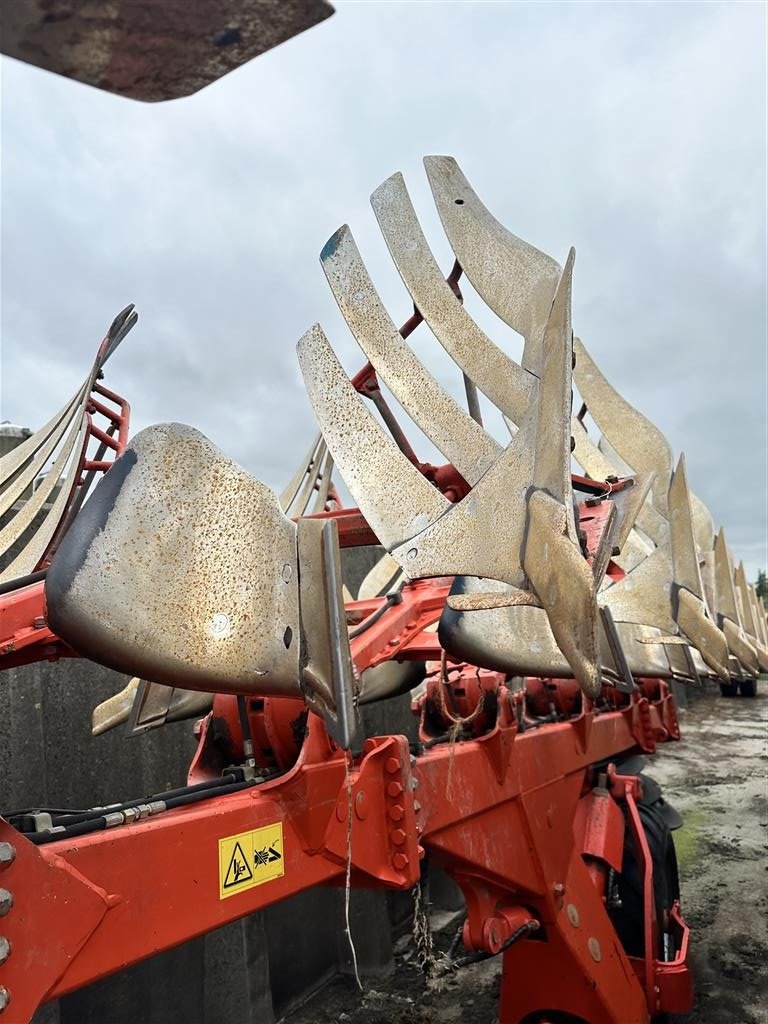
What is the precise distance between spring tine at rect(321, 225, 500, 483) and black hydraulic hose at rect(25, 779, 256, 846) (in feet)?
3.42

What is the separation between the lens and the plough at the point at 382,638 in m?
1.34

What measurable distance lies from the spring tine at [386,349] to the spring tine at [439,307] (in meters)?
0.13

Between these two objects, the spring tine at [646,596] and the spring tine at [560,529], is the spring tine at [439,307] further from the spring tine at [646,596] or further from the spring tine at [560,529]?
the spring tine at [646,596]

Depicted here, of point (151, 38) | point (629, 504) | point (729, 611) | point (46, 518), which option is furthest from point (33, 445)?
point (729, 611)

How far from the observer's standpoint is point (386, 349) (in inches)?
84.8

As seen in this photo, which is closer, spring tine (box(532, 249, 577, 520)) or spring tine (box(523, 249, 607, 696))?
spring tine (box(523, 249, 607, 696))

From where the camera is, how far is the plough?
1.34 m

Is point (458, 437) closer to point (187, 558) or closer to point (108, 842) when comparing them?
A: point (187, 558)

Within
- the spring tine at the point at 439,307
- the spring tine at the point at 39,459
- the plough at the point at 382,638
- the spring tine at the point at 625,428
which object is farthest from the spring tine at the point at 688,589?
the spring tine at the point at 39,459

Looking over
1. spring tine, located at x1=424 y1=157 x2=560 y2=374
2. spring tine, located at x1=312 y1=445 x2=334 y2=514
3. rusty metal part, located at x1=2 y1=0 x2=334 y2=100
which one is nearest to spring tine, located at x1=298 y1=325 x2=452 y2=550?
spring tine, located at x1=424 y1=157 x2=560 y2=374

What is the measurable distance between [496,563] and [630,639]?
6.46 feet

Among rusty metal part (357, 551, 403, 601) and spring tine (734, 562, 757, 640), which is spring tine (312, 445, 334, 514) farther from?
spring tine (734, 562, 757, 640)

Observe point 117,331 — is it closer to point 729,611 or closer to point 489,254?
point 489,254

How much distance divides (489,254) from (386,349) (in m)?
0.70
